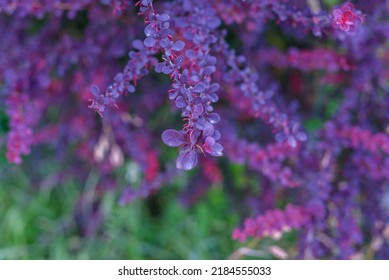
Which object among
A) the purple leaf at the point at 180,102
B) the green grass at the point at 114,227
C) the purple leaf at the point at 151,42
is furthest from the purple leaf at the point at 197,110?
the green grass at the point at 114,227

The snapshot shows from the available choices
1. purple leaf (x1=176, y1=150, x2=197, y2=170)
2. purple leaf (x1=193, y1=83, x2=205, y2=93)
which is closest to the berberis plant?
purple leaf (x1=193, y1=83, x2=205, y2=93)

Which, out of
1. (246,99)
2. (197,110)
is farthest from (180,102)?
(246,99)

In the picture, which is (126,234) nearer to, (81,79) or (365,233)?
(81,79)

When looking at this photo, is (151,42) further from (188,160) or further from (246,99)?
(246,99)

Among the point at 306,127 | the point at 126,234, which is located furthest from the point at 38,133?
the point at 306,127

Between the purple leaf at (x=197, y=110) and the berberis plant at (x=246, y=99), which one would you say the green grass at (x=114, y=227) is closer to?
the berberis plant at (x=246, y=99)

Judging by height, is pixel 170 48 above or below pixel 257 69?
above
